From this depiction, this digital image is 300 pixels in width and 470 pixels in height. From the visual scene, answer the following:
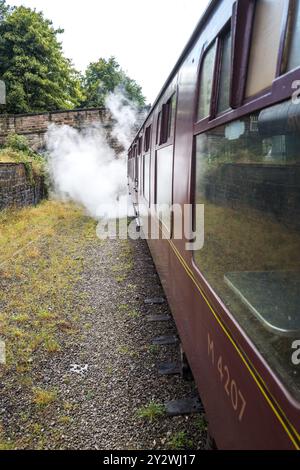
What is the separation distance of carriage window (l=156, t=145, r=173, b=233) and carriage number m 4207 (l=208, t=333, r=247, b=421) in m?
1.74

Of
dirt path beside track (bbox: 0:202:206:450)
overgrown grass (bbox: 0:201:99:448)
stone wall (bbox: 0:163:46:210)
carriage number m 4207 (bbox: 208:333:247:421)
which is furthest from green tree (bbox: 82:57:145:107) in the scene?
carriage number m 4207 (bbox: 208:333:247:421)

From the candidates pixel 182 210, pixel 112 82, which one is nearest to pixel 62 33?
pixel 112 82

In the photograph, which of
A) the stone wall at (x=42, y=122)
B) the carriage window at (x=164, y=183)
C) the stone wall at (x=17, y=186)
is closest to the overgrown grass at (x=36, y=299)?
the stone wall at (x=17, y=186)

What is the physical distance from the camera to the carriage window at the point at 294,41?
3.78 ft

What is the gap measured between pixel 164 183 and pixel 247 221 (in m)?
2.37

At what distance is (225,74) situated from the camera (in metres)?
1.88

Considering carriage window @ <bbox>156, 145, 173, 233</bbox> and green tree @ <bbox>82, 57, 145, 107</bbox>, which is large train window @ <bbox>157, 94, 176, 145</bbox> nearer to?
carriage window @ <bbox>156, 145, 173, 233</bbox>

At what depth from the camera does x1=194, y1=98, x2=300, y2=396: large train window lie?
4.58ft

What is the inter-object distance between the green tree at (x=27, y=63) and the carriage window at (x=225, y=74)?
28.3 meters

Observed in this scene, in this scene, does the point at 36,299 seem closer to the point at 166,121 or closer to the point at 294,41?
the point at 166,121

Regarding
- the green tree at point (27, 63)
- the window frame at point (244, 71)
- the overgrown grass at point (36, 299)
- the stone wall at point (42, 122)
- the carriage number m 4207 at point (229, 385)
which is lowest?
the overgrown grass at point (36, 299)

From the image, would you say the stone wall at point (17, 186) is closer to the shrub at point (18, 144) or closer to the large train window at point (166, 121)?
the shrub at point (18, 144)

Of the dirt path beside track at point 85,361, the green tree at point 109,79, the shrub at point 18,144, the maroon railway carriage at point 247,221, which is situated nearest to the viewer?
the maroon railway carriage at point 247,221

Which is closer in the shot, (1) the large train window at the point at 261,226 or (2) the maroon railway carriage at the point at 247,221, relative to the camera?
(2) the maroon railway carriage at the point at 247,221
